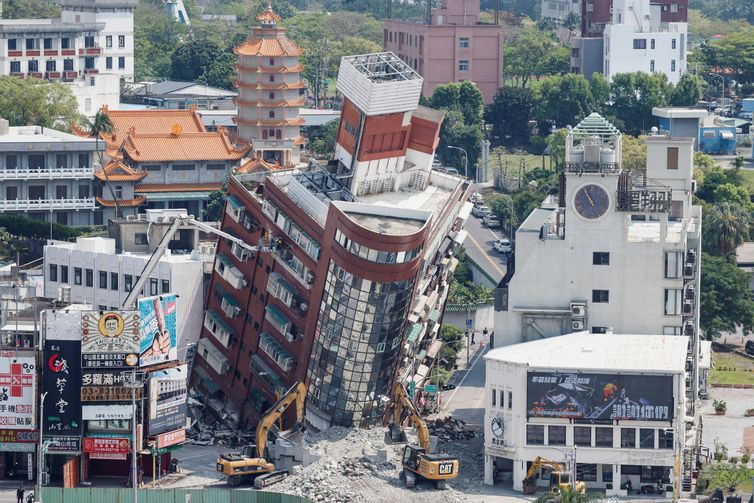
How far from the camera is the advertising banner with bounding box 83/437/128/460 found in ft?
494

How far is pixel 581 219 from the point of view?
521 ft

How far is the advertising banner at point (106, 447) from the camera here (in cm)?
15050

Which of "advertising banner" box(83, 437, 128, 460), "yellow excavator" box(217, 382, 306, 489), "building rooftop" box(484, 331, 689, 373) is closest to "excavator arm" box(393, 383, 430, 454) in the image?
"building rooftop" box(484, 331, 689, 373)

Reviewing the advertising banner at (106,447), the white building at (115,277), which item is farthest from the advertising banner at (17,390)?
the white building at (115,277)

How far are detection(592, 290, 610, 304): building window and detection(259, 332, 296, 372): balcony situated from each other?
1956cm

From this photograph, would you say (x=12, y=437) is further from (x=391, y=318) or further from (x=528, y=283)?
(x=528, y=283)

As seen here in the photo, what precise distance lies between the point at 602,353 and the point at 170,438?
26881 mm

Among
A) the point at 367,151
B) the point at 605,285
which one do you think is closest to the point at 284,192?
the point at 367,151

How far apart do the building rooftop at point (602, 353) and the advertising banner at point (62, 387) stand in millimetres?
25101

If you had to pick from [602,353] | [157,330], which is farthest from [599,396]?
[157,330]

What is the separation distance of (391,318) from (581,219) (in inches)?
557

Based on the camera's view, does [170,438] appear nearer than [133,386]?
No

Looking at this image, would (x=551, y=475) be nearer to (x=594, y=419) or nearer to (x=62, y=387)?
(x=594, y=419)

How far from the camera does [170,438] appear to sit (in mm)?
152125
